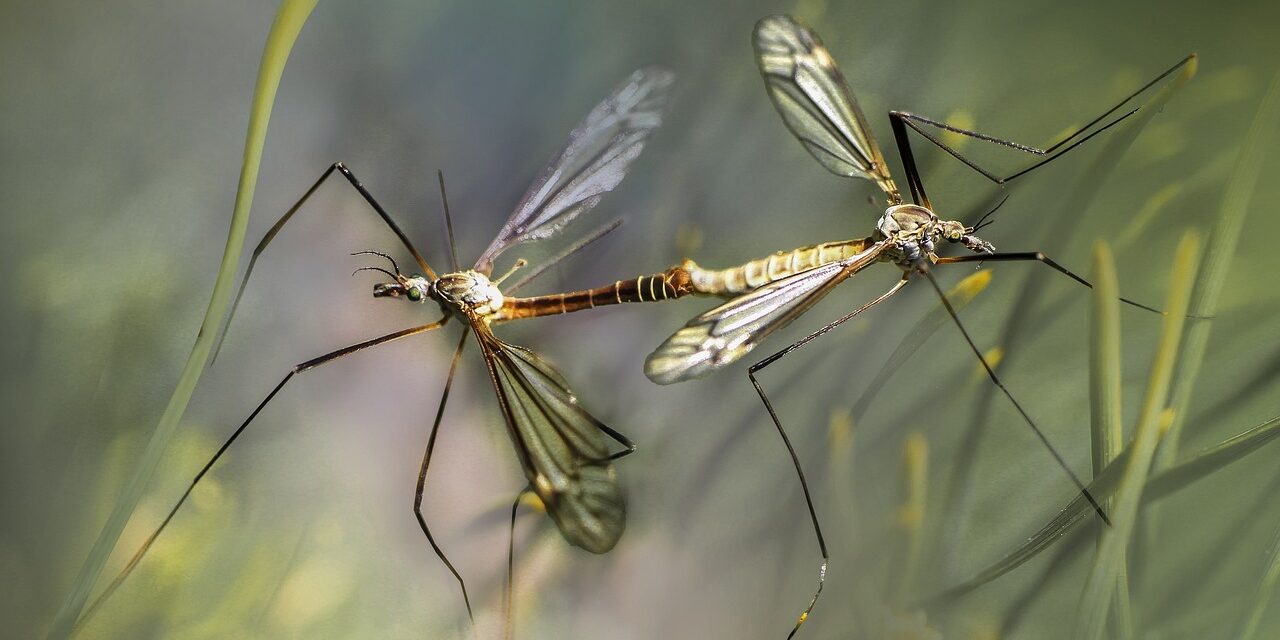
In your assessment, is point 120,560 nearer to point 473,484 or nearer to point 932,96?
point 473,484

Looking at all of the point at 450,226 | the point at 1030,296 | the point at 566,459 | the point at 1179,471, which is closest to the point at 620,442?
the point at 566,459

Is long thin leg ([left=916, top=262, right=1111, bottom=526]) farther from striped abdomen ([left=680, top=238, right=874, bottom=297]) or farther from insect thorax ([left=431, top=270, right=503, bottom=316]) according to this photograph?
insect thorax ([left=431, top=270, right=503, bottom=316])

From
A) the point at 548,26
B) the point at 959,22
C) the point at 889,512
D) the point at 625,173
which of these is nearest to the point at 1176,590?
the point at 889,512

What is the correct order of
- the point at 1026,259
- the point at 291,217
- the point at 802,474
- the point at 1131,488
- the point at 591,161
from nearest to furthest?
1. the point at 1131,488
2. the point at 1026,259
3. the point at 802,474
4. the point at 591,161
5. the point at 291,217

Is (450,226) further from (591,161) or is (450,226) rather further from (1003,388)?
(1003,388)

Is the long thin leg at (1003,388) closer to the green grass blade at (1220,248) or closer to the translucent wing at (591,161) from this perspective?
the green grass blade at (1220,248)

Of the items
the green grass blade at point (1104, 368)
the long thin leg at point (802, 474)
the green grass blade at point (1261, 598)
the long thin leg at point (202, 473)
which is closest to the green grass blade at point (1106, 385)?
the green grass blade at point (1104, 368)

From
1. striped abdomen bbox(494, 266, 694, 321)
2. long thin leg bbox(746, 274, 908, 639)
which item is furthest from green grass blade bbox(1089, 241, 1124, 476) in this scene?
A: striped abdomen bbox(494, 266, 694, 321)

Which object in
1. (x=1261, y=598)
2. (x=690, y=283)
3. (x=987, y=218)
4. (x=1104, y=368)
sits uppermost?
(x=690, y=283)
